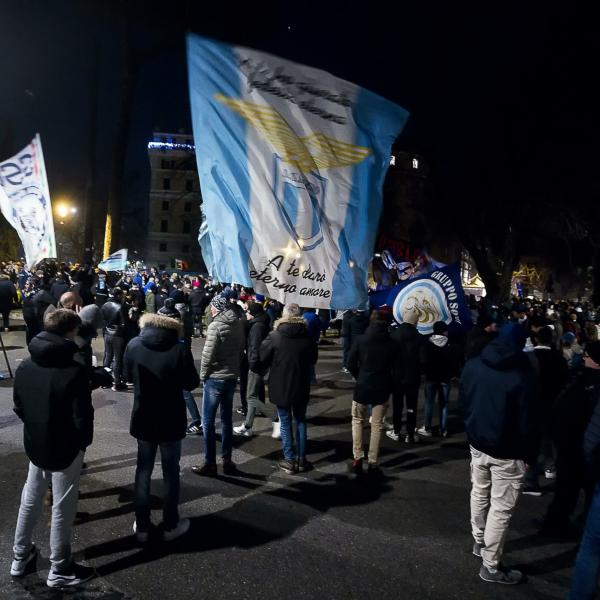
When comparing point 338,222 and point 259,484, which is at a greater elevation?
A: point 338,222

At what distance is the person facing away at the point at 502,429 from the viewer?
4133 mm

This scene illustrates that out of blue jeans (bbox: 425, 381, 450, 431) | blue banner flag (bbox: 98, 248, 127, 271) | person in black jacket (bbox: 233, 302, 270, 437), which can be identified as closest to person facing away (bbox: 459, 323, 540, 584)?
person in black jacket (bbox: 233, 302, 270, 437)

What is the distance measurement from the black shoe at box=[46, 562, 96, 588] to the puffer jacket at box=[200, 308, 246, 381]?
2.36 m

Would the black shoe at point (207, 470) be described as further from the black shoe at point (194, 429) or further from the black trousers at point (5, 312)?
the black trousers at point (5, 312)

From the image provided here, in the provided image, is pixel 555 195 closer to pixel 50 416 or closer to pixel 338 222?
pixel 338 222

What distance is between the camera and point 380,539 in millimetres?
4695

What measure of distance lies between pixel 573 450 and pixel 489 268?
2101 cm

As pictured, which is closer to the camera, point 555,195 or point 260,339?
point 260,339

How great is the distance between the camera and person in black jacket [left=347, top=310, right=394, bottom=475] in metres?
6.21

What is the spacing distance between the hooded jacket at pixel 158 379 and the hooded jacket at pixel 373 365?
234 cm

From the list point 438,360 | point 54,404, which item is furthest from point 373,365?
point 54,404

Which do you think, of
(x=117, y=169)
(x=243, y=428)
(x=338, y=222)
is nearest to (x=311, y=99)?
(x=338, y=222)

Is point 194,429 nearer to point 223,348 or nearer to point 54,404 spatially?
point 223,348

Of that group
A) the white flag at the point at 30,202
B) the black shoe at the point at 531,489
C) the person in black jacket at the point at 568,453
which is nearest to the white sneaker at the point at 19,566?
the person in black jacket at the point at 568,453
